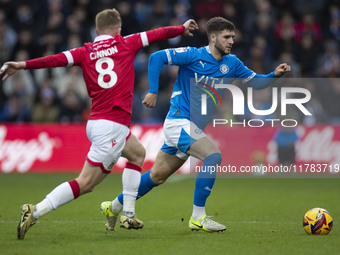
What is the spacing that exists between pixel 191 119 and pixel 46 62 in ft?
6.34

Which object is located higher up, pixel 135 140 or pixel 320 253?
pixel 135 140

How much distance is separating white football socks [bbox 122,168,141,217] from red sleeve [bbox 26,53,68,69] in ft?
4.85

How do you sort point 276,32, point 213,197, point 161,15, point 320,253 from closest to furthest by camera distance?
point 320,253, point 213,197, point 161,15, point 276,32

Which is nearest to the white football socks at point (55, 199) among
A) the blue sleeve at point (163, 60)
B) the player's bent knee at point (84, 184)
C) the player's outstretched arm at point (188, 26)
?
the player's bent knee at point (84, 184)

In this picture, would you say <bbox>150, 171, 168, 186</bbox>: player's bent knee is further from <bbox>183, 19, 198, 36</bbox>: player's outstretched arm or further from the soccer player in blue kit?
<bbox>183, 19, 198, 36</bbox>: player's outstretched arm

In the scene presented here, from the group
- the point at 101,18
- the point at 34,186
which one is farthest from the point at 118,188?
the point at 101,18

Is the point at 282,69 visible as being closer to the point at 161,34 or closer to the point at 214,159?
the point at 214,159

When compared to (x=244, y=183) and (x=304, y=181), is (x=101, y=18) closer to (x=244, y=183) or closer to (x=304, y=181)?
(x=244, y=183)

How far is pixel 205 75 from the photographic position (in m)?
8.09

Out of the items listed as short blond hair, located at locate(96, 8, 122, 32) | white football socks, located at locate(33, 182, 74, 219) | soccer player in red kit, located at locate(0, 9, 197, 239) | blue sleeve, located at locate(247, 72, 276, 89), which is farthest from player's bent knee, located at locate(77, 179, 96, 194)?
blue sleeve, located at locate(247, 72, 276, 89)

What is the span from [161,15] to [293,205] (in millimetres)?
8673

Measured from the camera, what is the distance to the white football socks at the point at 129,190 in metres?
7.62

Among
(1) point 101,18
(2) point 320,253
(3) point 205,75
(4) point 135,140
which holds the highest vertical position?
(1) point 101,18

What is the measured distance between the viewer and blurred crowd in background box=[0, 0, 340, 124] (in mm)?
17125
